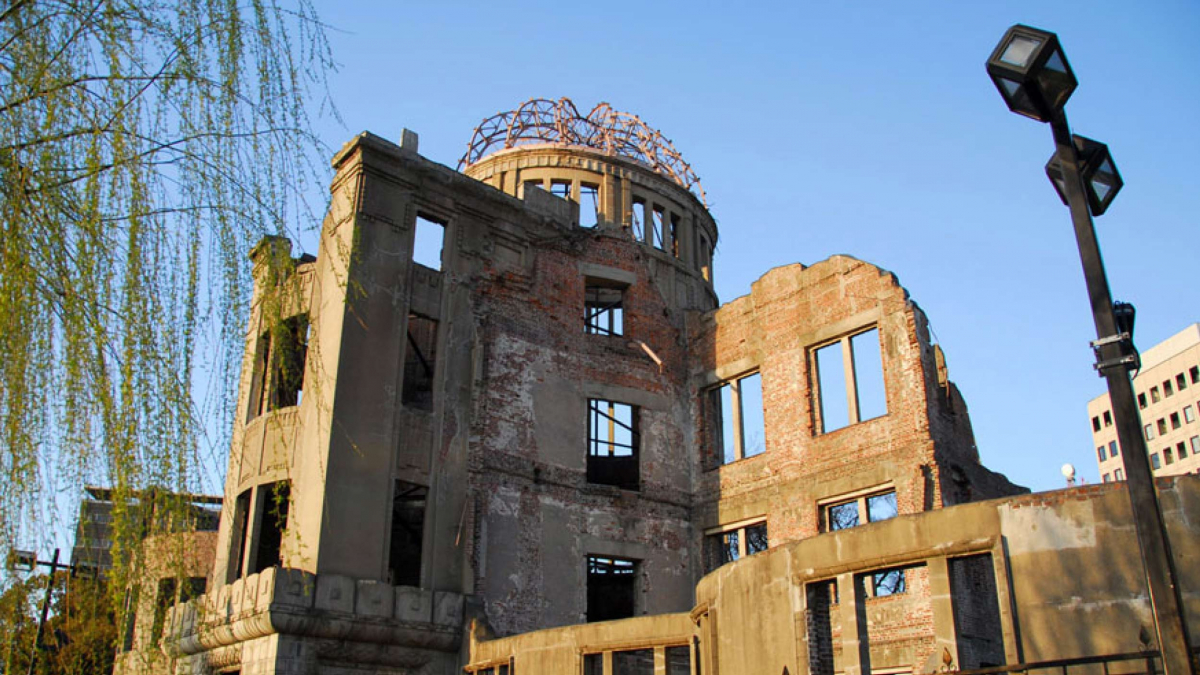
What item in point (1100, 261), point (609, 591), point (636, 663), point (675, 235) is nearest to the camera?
point (1100, 261)

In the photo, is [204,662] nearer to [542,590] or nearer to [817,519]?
[542,590]

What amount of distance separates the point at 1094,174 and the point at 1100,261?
Result: 0.57m

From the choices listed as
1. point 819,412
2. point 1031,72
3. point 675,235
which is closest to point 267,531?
point 819,412

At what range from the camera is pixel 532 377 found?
19922 millimetres

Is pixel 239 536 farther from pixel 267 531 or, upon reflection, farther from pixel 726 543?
pixel 726 543

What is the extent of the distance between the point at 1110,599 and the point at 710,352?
550 inches

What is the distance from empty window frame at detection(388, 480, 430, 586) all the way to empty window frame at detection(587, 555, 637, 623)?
4251 mm

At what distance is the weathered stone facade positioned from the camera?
16359 millimetres

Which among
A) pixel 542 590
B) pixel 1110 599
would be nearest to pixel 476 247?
pixel 542 590

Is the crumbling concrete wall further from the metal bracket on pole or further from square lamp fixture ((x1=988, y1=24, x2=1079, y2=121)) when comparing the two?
square lamp fixture ((x1=988, y1=24, x2=1079, y2=121))

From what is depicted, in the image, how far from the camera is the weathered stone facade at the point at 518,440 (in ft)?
53.7

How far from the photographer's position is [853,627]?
32.8 feet

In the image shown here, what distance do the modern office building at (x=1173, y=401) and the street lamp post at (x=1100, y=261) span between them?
226 feet

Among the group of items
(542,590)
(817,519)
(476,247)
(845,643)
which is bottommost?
(845,643)
